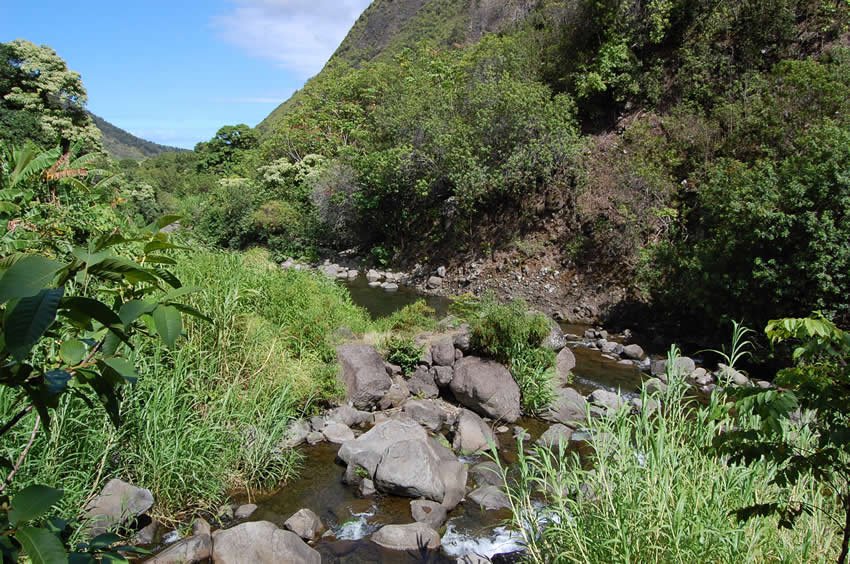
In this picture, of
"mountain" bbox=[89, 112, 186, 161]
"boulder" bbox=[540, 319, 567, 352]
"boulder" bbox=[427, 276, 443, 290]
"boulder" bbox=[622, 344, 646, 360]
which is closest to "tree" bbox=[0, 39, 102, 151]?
"boulder" bbox=[427, 276, 443, 290]

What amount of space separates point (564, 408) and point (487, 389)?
53.2 inches

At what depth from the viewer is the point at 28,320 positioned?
939mm

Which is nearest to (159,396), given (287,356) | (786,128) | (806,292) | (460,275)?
(287,356)

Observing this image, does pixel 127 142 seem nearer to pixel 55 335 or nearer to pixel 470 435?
pixel 470 435

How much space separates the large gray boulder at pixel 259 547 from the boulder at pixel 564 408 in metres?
4.96

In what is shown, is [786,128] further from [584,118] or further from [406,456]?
[406,456]

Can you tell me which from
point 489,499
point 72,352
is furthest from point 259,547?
point 72,352

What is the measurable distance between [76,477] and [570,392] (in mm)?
7452

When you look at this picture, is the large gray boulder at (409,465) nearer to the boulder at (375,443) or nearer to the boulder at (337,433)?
the boulder at (375,443)

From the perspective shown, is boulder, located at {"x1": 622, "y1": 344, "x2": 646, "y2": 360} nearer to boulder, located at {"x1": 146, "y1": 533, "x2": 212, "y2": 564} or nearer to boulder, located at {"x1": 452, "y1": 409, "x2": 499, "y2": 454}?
boulder, located at {"x1": 452, "y1": 409, "x2": 499, "y2": 454}

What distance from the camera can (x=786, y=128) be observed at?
13.9 meters

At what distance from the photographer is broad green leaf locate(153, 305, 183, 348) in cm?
120

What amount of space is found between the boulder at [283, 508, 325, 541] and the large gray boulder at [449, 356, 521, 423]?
3862mm

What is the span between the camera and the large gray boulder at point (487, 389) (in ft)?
29.6
